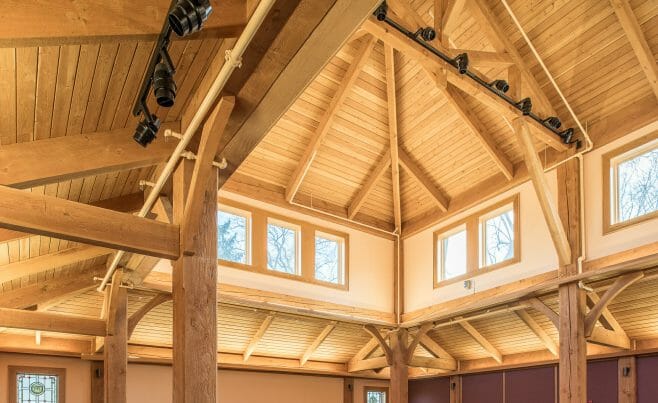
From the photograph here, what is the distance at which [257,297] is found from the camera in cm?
908

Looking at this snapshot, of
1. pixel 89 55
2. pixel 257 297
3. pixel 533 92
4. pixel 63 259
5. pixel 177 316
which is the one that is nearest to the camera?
pixel 89 55

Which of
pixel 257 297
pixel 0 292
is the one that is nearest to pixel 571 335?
pixel 257 297

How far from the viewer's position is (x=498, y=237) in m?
9.30

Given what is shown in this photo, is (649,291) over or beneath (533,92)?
beneath

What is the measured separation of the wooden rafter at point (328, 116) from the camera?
8.62m

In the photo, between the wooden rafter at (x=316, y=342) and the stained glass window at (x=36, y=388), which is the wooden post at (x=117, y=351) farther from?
→ the wooden rafter at (x=316, y=342)

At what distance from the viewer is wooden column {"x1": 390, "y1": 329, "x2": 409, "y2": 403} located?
34.0 ft

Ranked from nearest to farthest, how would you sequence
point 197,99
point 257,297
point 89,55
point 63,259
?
point 89,55 < point 197,99 < point 63,259 < point 257,297

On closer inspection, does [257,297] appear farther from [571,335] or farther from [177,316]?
[177,316]

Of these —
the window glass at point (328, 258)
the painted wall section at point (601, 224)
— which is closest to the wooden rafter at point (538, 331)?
the painted wall section at point (601, 224)

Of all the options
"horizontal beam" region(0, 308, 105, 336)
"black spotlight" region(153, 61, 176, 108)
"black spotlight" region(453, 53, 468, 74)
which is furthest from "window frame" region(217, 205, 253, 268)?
"black spotlight" region(153, 61, 176, 108)

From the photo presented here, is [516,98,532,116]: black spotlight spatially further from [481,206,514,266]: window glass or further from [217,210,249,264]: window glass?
[217,210,249,264]: window glass

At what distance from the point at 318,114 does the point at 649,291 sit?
18.7 feet

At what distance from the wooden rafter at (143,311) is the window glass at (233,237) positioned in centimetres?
110
